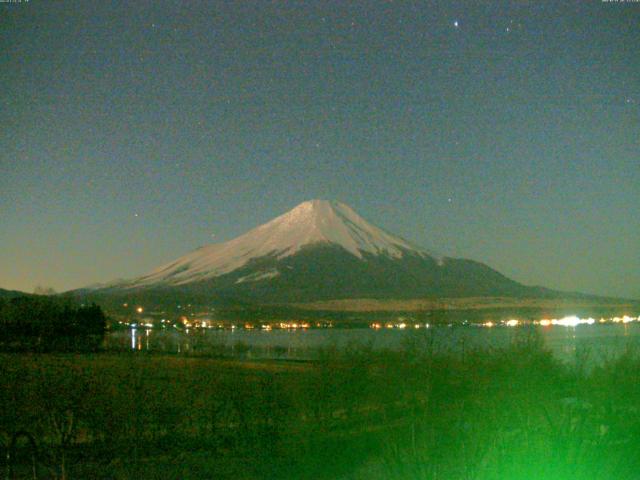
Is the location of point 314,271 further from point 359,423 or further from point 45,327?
point 359,423

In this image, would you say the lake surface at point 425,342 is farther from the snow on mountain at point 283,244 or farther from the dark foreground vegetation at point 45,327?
the snow on mountain at point 283,244

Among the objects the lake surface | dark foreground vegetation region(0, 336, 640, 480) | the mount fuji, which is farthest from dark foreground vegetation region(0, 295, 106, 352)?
the mount fuji

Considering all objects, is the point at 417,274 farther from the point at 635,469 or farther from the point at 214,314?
the point at 635,469

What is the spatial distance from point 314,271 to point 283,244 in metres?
21.1

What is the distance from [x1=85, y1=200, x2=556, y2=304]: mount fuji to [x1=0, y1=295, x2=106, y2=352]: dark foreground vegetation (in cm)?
6037

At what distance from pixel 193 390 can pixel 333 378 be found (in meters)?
3.51

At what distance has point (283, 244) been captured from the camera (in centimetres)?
16100

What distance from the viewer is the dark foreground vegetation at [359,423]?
6039mm

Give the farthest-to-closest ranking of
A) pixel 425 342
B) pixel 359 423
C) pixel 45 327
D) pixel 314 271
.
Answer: pixel 314 271, pixel 45 327, pixel 425 342, pixel 359 423

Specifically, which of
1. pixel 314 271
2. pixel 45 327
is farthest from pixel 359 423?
pixel 314 271

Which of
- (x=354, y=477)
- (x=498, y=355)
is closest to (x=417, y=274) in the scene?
(x=498, y=355)

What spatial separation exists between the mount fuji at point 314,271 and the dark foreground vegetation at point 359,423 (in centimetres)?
8977

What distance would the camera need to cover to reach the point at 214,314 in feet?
349

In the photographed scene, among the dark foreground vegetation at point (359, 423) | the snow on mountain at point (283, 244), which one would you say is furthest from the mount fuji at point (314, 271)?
the dark foreground vegetation at point (359, 423)
